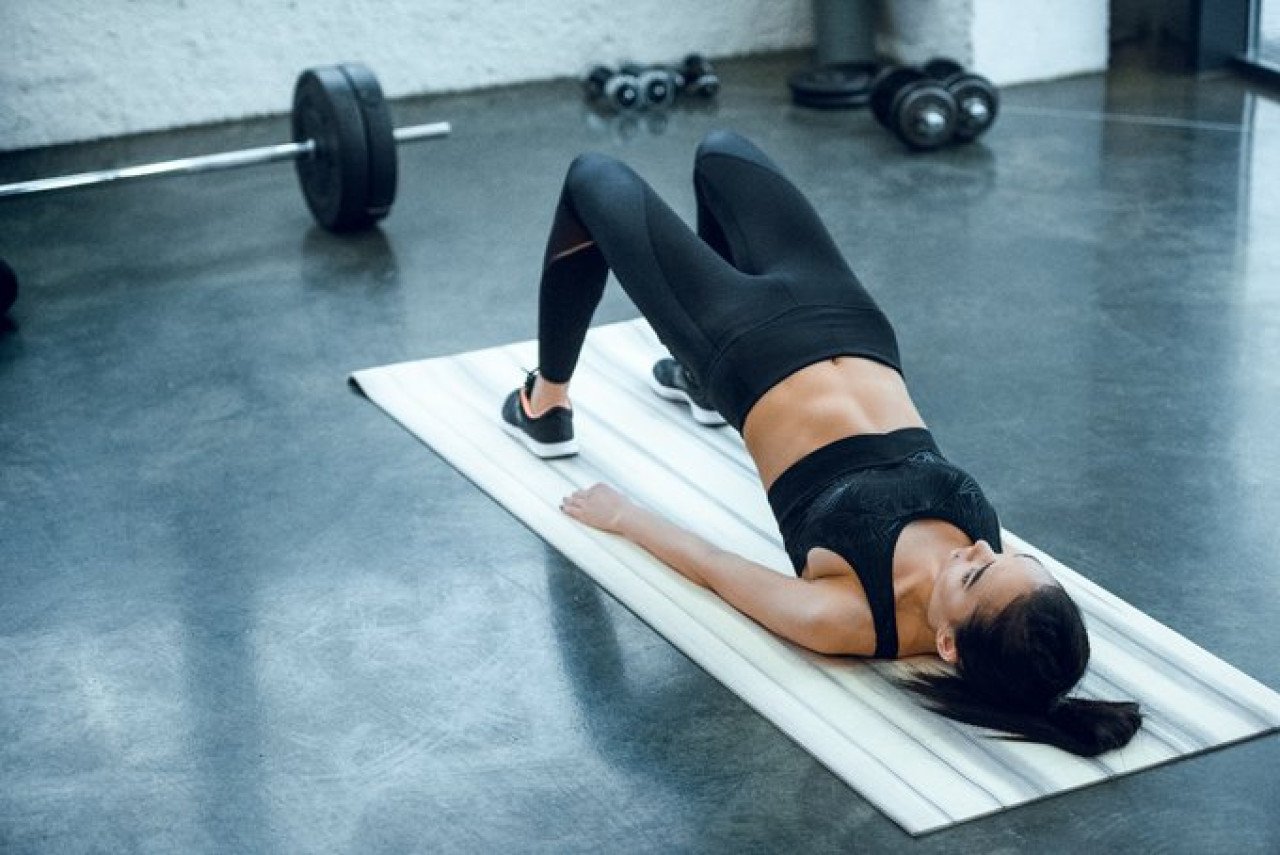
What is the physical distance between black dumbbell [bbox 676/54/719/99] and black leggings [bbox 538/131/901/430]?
2833mm

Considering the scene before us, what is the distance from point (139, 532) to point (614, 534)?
0.89m

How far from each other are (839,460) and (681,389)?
3.32ft

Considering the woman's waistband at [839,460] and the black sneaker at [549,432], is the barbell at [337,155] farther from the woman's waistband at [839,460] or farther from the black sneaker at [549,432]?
the woman's waistband at [839,460]

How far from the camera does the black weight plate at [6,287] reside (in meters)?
4.29

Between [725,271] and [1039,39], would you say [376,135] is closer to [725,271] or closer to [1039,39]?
[725,271]

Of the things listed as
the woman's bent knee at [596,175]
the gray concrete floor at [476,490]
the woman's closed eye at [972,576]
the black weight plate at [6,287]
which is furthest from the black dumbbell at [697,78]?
the woman's closed eye at [972,576]

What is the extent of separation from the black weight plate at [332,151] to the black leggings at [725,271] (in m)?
1.53

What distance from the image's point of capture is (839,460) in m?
2.79

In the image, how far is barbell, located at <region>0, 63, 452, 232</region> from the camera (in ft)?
15.4

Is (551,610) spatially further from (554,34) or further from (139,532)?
(554,34)

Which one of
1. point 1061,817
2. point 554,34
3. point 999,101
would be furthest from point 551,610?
point 554,34

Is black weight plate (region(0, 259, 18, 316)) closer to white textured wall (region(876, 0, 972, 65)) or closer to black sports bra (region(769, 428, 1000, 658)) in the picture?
black sports bra (region(769, 428, 1000, 658))

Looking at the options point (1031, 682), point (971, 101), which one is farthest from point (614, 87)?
point (1031, 682)

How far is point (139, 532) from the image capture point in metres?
3.37
